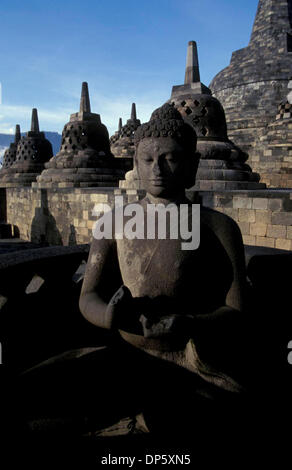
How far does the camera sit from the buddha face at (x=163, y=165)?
184 cm

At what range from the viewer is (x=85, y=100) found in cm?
1310

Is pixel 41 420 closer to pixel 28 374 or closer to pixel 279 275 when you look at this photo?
pixel 28 374

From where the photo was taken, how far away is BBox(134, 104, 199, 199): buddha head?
6.06 feet

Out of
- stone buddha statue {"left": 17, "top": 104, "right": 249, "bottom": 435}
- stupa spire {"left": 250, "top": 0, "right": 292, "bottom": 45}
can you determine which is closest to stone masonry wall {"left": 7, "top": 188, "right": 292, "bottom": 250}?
stone buddha statue {"left": 17, "top": 104, "right": 249, "bottom": 435}

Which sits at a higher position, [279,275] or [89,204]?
[89,204]

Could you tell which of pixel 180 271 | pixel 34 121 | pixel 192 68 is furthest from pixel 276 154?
pixel 180 271

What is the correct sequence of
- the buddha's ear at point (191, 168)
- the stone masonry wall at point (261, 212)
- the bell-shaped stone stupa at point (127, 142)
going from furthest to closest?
the bell-shaped stone stupa at point (127, 142), the stone masonry wall at point (261, 212), the buddha's ear at point (191, 168)

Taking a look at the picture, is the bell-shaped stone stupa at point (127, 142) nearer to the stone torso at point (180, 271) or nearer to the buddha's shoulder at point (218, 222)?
the buddha's shoulder at point (218, 222)

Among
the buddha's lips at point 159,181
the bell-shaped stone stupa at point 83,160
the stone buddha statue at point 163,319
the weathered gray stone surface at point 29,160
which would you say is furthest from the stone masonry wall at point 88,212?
the buddha's lips at point 159,181

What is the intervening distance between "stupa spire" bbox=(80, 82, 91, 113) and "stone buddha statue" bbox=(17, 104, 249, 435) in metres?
12.1

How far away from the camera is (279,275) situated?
2.52 metres

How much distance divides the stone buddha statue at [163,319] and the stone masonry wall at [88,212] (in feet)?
13.3
